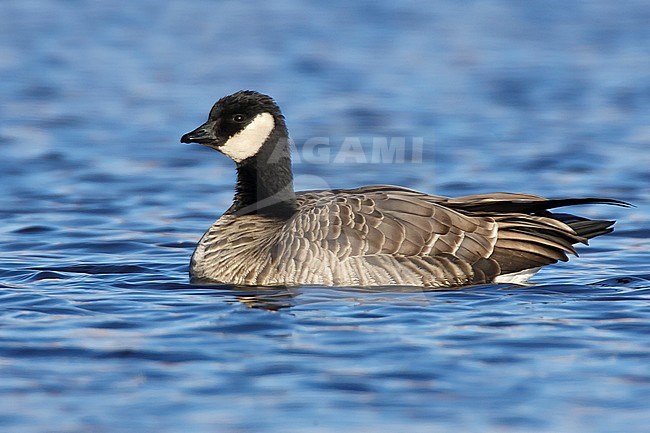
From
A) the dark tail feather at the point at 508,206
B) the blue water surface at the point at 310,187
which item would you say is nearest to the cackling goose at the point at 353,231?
the dark tail feather at the point at 508,206

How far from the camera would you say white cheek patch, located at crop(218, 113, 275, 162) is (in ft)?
36.7

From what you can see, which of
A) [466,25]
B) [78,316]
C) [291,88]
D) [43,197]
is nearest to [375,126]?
[291,88]

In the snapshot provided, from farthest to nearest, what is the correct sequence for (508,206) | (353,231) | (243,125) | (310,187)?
(310,187), (243,125), (508,206), (353,231)

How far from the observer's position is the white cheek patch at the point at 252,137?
11.2 meters

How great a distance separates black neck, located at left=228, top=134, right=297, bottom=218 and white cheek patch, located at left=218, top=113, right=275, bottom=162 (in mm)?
59

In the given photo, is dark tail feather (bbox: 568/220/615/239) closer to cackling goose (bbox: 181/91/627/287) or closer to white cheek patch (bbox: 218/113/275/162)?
cackling goose (bbox: 181/91/627/287)

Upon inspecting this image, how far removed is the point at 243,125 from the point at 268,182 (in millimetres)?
546

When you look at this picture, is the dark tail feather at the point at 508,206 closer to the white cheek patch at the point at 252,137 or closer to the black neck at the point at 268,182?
the black neck at the point at 268,182

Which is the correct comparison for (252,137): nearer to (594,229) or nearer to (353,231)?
(353,231)

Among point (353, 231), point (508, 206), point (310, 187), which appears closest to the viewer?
point (353, 231)

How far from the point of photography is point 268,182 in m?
11.2

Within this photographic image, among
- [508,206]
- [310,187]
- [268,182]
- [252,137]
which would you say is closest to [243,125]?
[252,137]

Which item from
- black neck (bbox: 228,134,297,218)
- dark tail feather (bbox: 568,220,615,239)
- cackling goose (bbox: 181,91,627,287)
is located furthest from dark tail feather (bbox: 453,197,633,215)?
black neck (bbox: 228,134,297,218)

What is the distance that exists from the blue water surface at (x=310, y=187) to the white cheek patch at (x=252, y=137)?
1.28m
